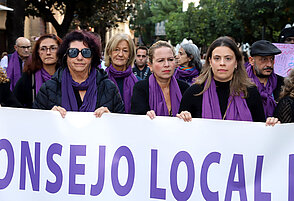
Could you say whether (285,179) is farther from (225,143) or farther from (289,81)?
(289,81)

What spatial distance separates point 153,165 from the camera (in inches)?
144

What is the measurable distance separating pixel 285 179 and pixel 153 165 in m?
0.88

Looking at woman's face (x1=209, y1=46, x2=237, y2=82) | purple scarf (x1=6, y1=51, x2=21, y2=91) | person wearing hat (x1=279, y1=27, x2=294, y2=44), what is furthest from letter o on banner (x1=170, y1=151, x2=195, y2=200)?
purple scarf (x1=6, y1=51, x2=21, y2=91)

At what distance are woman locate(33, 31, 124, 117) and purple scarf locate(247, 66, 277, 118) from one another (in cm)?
144

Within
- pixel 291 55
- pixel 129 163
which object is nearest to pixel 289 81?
pixel 129 163

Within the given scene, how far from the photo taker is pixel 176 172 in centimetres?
362

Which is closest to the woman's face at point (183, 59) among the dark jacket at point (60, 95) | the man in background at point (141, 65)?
the man in background at point (141, 65)

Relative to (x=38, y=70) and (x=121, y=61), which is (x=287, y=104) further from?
(x=38, y=70)

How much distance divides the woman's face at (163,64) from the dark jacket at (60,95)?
46 cm

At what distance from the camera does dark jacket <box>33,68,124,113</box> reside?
408 centimetres

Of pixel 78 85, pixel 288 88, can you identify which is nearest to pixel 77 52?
pixel 78 85

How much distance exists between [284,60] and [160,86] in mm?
1786

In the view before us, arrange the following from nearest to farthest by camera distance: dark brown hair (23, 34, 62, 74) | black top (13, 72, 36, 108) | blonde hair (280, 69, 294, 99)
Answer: blonde hair (280, 69, 294, 99) < black top (13, 72, 36, 108) < dark brown hair (23, 34, 62, 74)

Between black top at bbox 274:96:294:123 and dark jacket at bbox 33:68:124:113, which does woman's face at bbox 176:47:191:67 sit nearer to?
dark jacket at bbox 33:68:124:113
